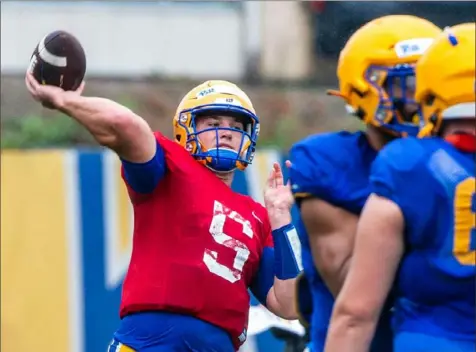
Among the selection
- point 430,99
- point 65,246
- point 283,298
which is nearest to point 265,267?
point 283,298

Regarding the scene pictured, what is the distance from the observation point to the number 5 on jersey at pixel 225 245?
4.15 m

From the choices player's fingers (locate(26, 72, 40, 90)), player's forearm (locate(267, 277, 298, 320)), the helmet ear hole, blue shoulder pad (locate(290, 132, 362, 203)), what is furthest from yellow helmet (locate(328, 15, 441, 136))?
player's forearm (locate(267, 277, 298, 320))

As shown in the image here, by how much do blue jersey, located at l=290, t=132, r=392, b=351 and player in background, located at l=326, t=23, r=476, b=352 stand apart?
1.10 ft

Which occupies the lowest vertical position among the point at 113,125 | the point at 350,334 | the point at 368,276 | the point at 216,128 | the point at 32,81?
the point at 350,334

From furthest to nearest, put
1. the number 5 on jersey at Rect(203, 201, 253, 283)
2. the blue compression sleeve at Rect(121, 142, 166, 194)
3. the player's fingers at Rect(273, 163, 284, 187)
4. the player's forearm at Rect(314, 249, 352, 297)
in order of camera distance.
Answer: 1. the number 5 on jersey at Rect(203, 201, 253, 283)
2. the player's fingers at Rect(273, 163, 284, 187)
3. the blue compression sleeve at Rect(121, 142, 166, 194)
4. the player's forearm at Rect(314, 249, 352, 297)

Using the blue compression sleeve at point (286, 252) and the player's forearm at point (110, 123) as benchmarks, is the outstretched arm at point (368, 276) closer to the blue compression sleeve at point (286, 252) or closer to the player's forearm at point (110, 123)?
the player's forearm at point (110, 123)

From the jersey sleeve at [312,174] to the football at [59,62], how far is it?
28.2 inches

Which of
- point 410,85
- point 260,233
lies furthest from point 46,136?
point 410,85

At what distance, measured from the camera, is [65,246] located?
24.6 ft

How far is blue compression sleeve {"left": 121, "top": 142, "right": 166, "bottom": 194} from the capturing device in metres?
3.90

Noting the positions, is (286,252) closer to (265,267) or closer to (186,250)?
(265,267)

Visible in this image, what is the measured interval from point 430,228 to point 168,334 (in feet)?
5.10

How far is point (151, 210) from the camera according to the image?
4.15 metres

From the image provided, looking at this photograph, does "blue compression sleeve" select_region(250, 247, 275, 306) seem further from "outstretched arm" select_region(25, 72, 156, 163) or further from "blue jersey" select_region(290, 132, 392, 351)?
"blue jersey" select_region(290, 132, 392, 351)
